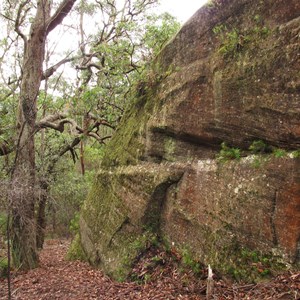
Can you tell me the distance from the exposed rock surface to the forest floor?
14.9 inches

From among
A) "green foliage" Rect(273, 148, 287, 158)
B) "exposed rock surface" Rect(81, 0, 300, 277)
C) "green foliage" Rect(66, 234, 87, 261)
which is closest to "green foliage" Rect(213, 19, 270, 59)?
"exposed rock surface" Rect(81, 0, 300, 277)

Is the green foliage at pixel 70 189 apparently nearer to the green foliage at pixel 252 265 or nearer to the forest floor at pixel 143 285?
the forest floor at pixel 143 285

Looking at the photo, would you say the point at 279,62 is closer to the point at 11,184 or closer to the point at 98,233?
the point at 11,184

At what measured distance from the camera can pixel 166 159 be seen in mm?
7461

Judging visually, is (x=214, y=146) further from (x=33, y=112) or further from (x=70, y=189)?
(x=70, y=189)

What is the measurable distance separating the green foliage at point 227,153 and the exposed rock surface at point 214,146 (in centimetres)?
11

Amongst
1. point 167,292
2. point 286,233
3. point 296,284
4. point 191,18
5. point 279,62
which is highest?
point 191,18

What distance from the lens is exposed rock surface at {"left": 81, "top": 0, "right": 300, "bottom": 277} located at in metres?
5.17

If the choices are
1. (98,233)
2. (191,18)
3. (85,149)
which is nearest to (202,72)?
(191,18)

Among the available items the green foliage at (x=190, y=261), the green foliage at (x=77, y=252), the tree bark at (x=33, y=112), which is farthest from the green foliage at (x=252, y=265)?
the tree bark at (x=33, y=112)

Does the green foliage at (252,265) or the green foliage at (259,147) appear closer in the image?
the green foliage at (252,265)

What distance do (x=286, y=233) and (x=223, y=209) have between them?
4.09 feet

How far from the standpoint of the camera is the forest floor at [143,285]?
4.75 meters

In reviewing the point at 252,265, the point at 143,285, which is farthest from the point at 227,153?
the point at 143,285
